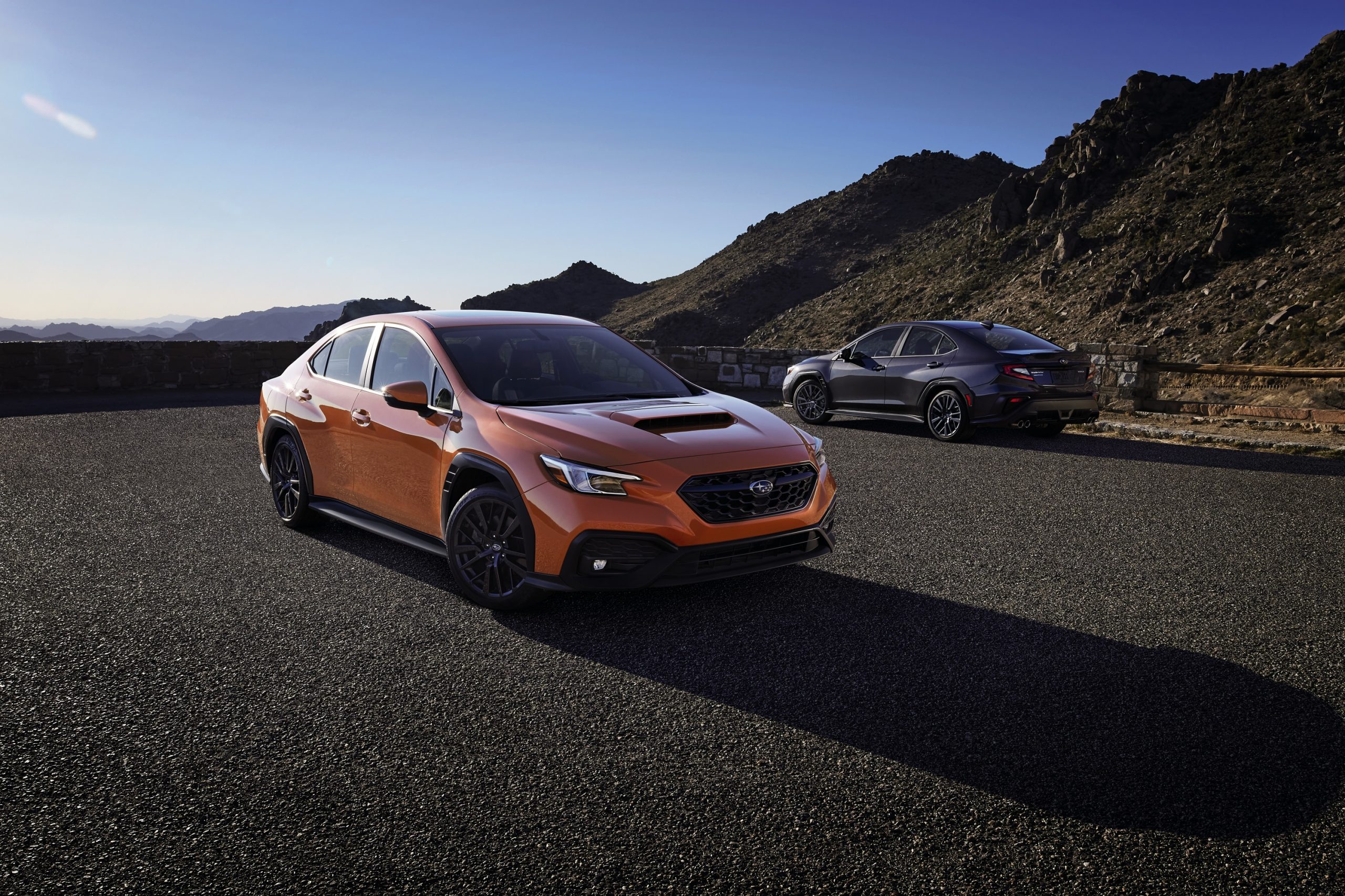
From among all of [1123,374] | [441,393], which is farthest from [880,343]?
[441,393]

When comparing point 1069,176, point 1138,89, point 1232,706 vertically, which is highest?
point 1138,89

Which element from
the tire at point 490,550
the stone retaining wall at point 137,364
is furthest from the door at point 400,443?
the stone retaining wall at point 137,364

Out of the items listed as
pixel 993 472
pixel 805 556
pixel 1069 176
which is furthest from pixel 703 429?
pixel 1069 176

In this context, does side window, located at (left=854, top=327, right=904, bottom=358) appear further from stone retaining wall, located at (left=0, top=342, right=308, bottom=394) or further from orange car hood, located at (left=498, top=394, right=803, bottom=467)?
stone retaining wall, located at (left=0, top=342, right=308, bottom=394)

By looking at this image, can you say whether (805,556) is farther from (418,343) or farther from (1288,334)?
(1288,334)

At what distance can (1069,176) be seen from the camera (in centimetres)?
5172

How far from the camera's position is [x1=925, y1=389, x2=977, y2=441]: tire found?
11828 millimetres

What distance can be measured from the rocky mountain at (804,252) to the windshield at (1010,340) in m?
55.8

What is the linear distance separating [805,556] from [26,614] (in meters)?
4.14

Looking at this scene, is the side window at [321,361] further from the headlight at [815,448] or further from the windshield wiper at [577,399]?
the headlight at [815,448]

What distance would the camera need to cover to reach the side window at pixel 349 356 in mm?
6418

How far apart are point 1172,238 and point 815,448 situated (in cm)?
4118

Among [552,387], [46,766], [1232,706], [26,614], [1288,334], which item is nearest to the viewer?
[46,766]

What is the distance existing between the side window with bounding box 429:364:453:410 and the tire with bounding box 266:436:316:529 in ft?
5.37
